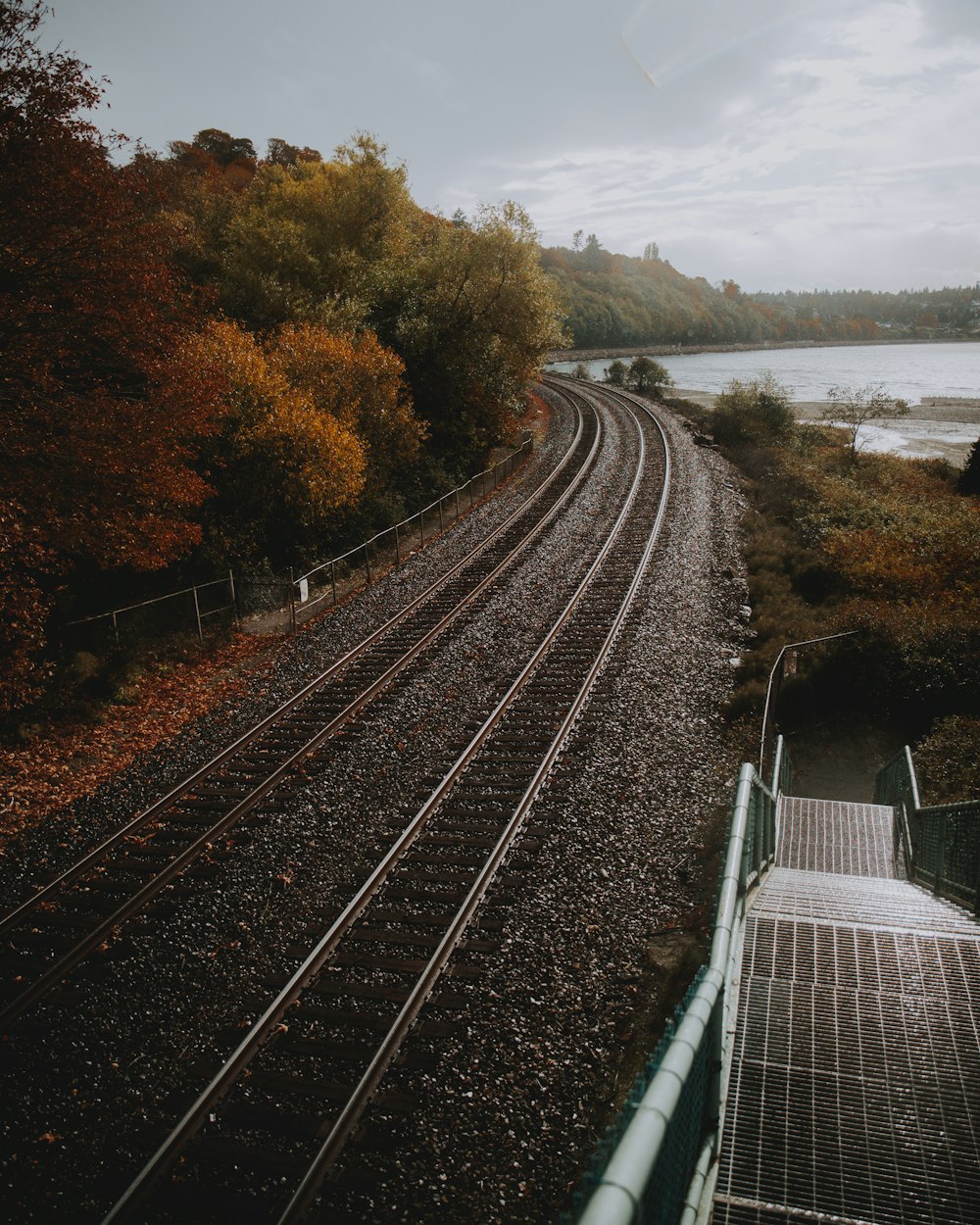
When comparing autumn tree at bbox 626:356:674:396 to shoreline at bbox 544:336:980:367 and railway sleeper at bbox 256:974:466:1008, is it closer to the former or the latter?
shoreline at bbox 544:336:980:367

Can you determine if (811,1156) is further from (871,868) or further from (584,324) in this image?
(584,324)

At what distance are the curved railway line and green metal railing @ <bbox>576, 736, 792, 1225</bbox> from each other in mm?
3415

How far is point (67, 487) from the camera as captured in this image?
481 inches

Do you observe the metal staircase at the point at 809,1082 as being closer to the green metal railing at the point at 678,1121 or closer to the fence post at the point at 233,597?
the green metal railing at the point at 678,1121

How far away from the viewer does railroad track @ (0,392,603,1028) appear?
23.6 ft

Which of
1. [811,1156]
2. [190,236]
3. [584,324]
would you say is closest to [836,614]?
[811,1156]

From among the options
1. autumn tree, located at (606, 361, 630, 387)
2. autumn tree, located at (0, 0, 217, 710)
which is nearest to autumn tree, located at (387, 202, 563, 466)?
autumn tree, located at (0, 0, 217, 710)

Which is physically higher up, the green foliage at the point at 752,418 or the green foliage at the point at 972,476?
the green foliage at the point at 752,418

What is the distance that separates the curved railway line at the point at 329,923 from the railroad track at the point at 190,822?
2 cm

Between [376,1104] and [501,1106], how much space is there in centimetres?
98

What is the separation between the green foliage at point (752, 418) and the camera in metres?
35.7

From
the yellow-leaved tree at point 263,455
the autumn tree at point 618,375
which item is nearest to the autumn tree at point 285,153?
the autumn tree at point 618,375

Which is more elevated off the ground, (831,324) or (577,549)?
(831,324)

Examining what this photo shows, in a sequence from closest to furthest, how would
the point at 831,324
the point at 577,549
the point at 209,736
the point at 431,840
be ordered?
the point at 431,840 < the point at 209,736 < the point at 577,549 < the point at 831,324
